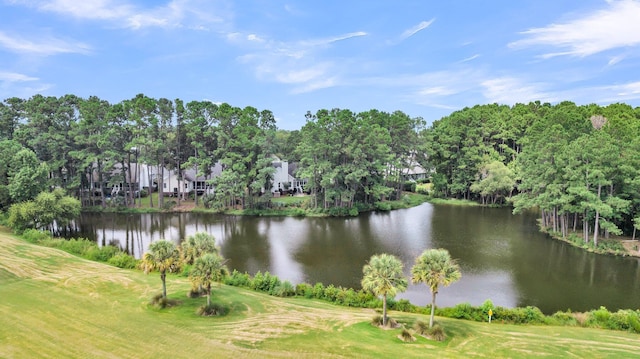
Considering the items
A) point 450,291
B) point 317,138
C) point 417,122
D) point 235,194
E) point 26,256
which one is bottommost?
point 450,291

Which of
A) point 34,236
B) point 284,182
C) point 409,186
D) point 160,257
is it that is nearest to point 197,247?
point 160,257

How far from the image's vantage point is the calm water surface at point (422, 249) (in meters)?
22.5

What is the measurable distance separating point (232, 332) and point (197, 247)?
15.8 feet

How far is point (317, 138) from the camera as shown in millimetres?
49281

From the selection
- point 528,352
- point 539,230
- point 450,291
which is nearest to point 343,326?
point 528,352

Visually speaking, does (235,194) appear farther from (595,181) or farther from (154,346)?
(595,181)

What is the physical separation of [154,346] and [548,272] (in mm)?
25422

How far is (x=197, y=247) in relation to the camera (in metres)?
18.4

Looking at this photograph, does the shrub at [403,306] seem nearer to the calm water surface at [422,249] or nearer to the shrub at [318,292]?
the calm water surface at [422,249]

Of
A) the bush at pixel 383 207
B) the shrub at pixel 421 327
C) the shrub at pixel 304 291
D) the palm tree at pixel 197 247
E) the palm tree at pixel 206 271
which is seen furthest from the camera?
the bush at pixel 383 207

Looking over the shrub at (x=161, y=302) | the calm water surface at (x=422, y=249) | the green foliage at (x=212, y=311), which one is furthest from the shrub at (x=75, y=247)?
the green foliage at (x=212, y=311)

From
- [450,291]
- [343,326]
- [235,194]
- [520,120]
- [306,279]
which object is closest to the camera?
[343,326]

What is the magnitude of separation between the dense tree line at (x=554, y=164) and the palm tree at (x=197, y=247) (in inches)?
1190

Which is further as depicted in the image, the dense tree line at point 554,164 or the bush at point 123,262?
the dense tree line at point 554,164
